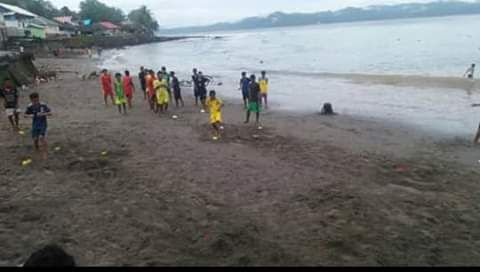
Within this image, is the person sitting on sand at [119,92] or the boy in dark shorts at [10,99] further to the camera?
the person sitting on sand at [119,92]

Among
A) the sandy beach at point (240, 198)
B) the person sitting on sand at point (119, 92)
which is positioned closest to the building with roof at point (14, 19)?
the person sitting on sand at point (119, 92)

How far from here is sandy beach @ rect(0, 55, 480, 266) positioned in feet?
17.7

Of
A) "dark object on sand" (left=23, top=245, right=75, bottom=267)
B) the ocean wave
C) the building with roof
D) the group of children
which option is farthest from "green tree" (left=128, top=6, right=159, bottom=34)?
"dark object on sand" (left=23, top=245, right=75, bottom=267)

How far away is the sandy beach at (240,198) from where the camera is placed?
5.39 metres

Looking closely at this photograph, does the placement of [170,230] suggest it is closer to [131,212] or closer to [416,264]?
[131,212]

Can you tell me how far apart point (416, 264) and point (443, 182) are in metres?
3.51

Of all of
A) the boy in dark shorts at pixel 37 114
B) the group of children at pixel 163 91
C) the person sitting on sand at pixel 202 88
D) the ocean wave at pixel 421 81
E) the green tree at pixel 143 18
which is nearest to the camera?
the boy in dark shorts at pixel 37 114

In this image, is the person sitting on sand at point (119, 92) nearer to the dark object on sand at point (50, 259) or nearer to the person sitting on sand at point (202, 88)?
the person sitting on sand at point (202, 88)

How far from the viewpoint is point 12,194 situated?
276 inches

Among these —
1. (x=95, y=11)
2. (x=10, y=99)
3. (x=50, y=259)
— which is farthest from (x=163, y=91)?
(x=95, y=11)

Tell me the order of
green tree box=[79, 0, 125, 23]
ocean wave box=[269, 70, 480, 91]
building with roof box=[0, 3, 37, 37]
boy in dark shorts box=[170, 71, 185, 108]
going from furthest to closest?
green tree box=[79, 0, 125, 23]
building with roof box=[0, 3, 37, 37]
ocean wave box=[269, 70, 480, 91]
boy in dark shorts box=[170, 71, 185, 108]

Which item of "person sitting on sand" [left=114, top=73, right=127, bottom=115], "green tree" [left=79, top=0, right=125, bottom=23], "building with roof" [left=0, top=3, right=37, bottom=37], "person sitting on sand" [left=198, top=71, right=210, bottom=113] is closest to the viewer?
"person sitting on sand" [left=114, top=73, right=127, bottom=115]

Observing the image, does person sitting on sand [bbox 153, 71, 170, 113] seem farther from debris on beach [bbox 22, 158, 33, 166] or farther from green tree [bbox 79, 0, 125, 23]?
green tree [bbox 79, 0, 125, 23]

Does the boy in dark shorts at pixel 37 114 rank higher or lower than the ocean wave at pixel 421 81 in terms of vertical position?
higher
